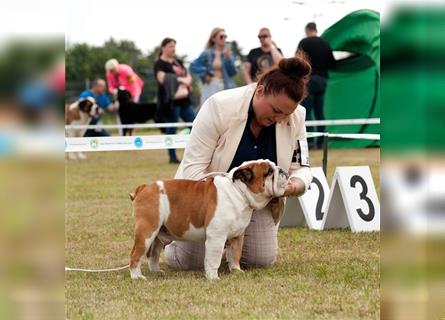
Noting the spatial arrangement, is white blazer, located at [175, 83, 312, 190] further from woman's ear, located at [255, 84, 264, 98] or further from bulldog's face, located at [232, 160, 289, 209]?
bulldog's face, located at [232, 160, 289, 209]

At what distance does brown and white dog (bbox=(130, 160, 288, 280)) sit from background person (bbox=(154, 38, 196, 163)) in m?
8.17

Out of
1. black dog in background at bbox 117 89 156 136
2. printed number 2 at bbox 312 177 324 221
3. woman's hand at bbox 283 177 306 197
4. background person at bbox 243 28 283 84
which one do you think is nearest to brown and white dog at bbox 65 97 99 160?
black dog in background at bbox 117 89 156 136

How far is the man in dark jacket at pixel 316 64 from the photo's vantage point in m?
12.7

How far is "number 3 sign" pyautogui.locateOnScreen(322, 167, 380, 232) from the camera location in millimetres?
5918

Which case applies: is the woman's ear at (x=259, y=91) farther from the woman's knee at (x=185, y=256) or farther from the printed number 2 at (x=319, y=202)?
the printed number 2 at (x=319, y=202)

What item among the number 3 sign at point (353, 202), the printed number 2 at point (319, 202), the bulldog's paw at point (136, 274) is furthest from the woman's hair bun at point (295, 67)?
the printed number 2 at point (319, 202)

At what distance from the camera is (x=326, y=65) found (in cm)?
1309

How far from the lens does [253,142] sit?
4.53 meters

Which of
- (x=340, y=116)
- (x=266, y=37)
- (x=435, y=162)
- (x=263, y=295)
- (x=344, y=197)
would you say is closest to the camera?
(x=435, y=162)

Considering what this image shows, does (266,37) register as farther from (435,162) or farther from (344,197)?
(435,162)

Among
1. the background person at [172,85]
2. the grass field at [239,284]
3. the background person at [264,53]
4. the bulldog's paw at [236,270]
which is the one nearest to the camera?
the grass field at [239,284]

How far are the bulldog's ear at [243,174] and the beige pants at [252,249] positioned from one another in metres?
0.58

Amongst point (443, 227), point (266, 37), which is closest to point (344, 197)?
point (443, 227)

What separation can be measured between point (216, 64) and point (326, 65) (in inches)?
71.2
